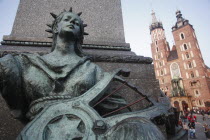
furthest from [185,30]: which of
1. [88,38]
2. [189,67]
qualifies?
[88,38]

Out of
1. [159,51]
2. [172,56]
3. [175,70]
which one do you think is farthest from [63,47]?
[159,51]

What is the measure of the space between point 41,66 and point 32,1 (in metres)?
2.33

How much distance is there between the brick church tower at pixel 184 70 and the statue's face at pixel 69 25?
3511 centimetres

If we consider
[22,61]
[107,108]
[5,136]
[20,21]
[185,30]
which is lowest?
[5,136]

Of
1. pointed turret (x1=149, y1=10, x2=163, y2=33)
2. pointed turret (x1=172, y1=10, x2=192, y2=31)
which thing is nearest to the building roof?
pointed turret (x1=172, y1=10, x2=192, y2=31)

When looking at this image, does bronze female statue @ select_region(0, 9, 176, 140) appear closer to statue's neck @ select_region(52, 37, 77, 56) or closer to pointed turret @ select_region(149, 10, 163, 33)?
statue's neck @ select_region(52, 37, 77, 56)

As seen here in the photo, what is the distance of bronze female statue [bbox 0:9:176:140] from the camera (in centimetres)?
70

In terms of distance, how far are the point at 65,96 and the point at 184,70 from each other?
38.7m

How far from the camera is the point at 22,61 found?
127 cm

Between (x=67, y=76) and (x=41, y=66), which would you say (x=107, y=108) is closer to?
(x=67, y=76)

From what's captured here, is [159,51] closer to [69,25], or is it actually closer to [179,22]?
A: [179,22]

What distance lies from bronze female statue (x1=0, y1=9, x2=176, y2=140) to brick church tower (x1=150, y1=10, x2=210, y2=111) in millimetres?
35070

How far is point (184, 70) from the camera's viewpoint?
111 ft

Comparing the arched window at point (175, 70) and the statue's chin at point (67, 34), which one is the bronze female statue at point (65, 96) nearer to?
the statue's chin at point (67, 34)
